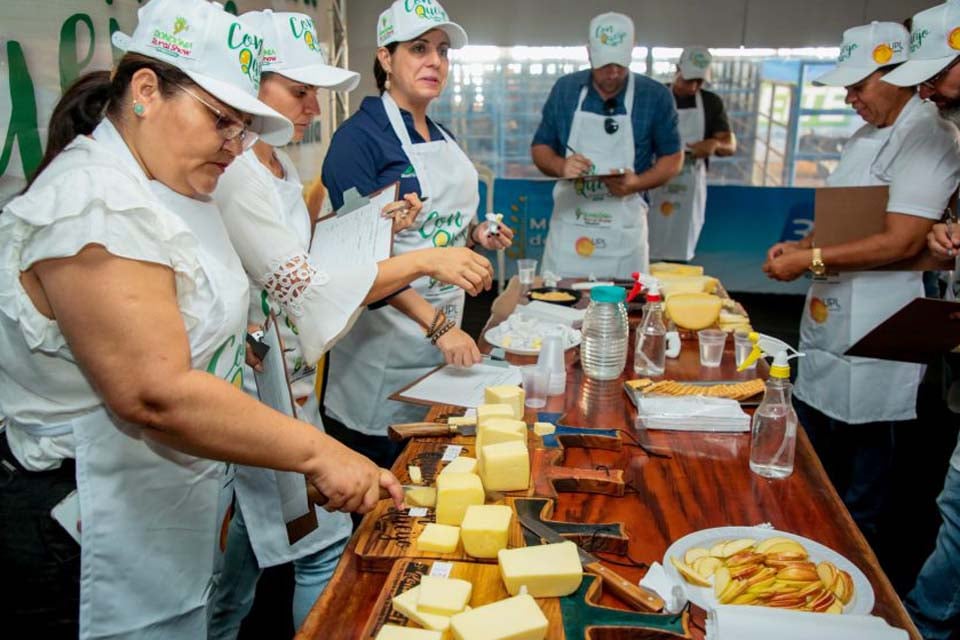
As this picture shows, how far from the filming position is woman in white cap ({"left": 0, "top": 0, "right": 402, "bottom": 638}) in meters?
1.08

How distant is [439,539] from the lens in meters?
1.24

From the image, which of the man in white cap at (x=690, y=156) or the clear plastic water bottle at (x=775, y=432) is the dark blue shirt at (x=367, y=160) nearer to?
the clear plastic water bottle at (x=775, y=432)

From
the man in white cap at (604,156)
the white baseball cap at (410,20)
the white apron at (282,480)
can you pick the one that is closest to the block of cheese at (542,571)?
the white apron at (282,480)

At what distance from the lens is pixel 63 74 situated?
7.36 ft

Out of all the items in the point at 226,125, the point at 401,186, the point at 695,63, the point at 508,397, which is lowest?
the point at 508,397

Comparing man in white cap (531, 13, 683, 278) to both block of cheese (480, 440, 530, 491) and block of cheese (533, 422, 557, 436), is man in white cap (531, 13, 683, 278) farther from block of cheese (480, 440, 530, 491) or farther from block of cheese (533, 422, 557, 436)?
block of cheese (480, 440, 530, 491)

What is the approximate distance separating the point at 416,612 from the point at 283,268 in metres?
0.89

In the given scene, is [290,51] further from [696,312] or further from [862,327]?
[862,327]

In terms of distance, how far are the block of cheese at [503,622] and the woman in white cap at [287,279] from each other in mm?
828

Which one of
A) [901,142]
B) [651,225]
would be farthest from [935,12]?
[651,225]

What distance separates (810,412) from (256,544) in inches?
84.8

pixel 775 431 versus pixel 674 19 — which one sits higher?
pixel 674 19

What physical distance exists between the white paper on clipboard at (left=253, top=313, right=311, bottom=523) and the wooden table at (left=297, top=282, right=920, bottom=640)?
356 mm

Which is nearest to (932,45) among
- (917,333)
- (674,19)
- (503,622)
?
(917,333)
